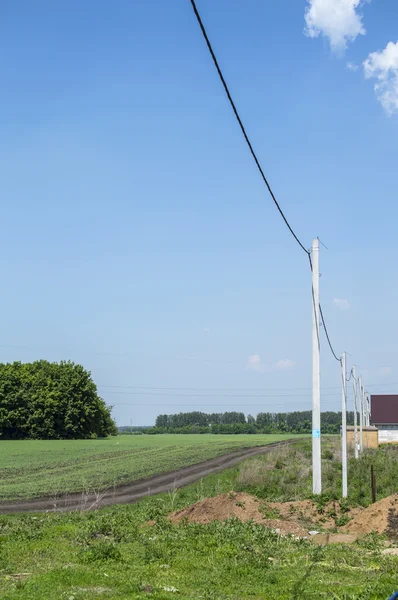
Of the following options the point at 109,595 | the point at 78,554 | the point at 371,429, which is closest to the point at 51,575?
the point at 109,595

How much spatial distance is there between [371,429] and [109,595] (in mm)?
61715

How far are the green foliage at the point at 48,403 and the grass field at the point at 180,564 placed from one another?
297ft

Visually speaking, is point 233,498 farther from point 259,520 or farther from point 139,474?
point 139,474

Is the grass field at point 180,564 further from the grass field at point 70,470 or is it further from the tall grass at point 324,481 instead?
the grass field at point 70,470

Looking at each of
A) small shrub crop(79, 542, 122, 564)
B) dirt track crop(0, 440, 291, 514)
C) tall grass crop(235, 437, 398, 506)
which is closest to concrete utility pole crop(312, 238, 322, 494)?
tall grass crop(235, 437, 398, 506)

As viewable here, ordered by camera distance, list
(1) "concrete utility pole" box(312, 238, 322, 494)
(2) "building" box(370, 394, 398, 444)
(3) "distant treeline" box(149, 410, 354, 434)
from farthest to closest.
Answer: (3) "distant treeline" box(149, 410, 354, 434) → (2) "building" box(370, 394, 398, 444) → (1) "concrete utility pole" box(312, 238, 322, 494)

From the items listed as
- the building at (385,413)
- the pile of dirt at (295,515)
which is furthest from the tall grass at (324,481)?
the building at (385,413)

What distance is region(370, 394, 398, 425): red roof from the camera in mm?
100938

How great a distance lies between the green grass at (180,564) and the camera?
11547 mm

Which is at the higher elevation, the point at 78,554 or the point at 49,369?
the point at 49,369

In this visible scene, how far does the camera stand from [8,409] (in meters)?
108

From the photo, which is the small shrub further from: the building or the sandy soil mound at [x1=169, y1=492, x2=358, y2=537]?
the building

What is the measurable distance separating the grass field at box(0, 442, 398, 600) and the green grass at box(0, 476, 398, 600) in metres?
0.02

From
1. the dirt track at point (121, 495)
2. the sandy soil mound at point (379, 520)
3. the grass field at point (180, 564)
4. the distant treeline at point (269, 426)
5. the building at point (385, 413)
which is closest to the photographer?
the grass field at point (180, 564)
